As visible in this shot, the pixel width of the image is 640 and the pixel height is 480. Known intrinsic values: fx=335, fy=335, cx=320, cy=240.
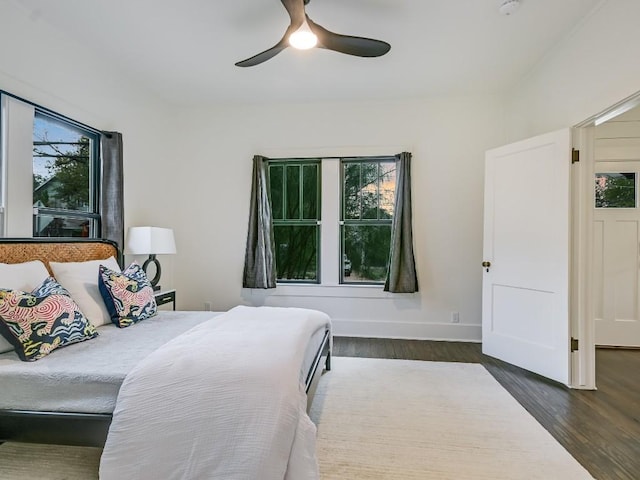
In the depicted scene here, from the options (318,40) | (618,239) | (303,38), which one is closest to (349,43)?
(318,40)

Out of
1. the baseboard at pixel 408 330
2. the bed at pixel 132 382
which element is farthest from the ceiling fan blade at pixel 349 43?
the baseboard at pixel 408 330

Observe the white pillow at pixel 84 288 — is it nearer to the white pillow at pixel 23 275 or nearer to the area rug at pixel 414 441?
the white pillow at pixel 23 275

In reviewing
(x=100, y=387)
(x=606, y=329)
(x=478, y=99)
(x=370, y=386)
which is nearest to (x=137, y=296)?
(x=100, y=387)

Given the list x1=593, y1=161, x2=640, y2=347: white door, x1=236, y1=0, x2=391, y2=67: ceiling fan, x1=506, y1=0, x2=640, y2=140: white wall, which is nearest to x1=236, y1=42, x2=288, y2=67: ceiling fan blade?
x1=236, y1=0, x2=391, y2=67: ceiling fan

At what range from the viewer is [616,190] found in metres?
3.82

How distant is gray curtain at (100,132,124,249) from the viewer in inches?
127

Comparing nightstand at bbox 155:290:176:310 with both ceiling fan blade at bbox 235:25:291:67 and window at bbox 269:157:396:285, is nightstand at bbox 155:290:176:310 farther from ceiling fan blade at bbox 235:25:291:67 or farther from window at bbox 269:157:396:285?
ceiling fan blade at bbox 235:25:291:67

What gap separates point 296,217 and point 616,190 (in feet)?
12.3

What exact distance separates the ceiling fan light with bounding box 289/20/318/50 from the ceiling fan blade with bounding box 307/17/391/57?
0.18ft

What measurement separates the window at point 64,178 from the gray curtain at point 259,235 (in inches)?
64.3

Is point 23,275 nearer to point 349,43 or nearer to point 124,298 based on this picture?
point 124,298

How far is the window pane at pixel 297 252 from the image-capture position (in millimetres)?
4371

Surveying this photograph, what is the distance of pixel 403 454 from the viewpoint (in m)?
1.87

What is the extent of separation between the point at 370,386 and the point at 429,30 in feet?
9.69
